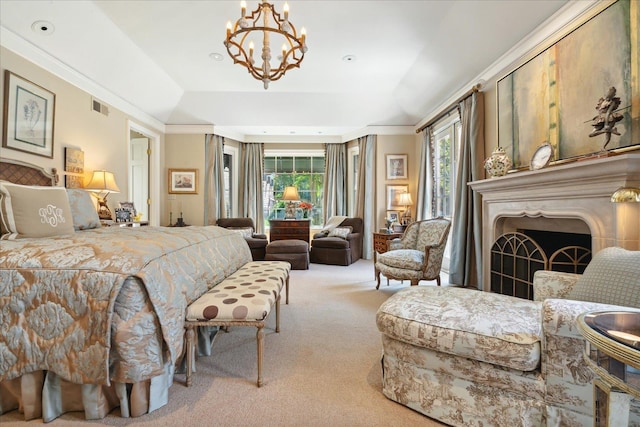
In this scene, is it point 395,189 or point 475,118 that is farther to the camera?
point 395,189

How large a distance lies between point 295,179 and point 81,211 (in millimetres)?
4977

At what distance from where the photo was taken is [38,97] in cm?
314

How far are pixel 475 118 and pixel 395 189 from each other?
2608 mm

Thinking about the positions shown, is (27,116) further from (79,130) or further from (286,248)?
(286,248)

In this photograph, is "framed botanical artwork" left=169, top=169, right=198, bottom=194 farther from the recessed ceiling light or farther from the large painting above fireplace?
the large painting above fireplace

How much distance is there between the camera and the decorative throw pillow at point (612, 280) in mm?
1241

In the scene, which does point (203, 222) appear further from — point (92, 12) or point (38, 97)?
point (92, 12)

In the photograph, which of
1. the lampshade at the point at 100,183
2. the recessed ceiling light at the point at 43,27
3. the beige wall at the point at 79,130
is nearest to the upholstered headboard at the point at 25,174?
the beige wall at the point at 79,130

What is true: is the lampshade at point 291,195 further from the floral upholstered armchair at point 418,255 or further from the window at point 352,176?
the floral upholstered armchair at point 418,255

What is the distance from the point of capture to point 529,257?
248 centimetres

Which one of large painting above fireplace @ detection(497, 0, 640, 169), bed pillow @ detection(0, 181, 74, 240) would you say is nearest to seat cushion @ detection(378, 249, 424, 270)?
large painting above fireplace @ detection(497, 0, 640, 169)

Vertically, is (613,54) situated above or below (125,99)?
below

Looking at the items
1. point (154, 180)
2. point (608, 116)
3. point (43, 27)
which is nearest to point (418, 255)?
point (608, 116)

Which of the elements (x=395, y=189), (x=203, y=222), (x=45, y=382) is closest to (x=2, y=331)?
(x=45, y=382)
